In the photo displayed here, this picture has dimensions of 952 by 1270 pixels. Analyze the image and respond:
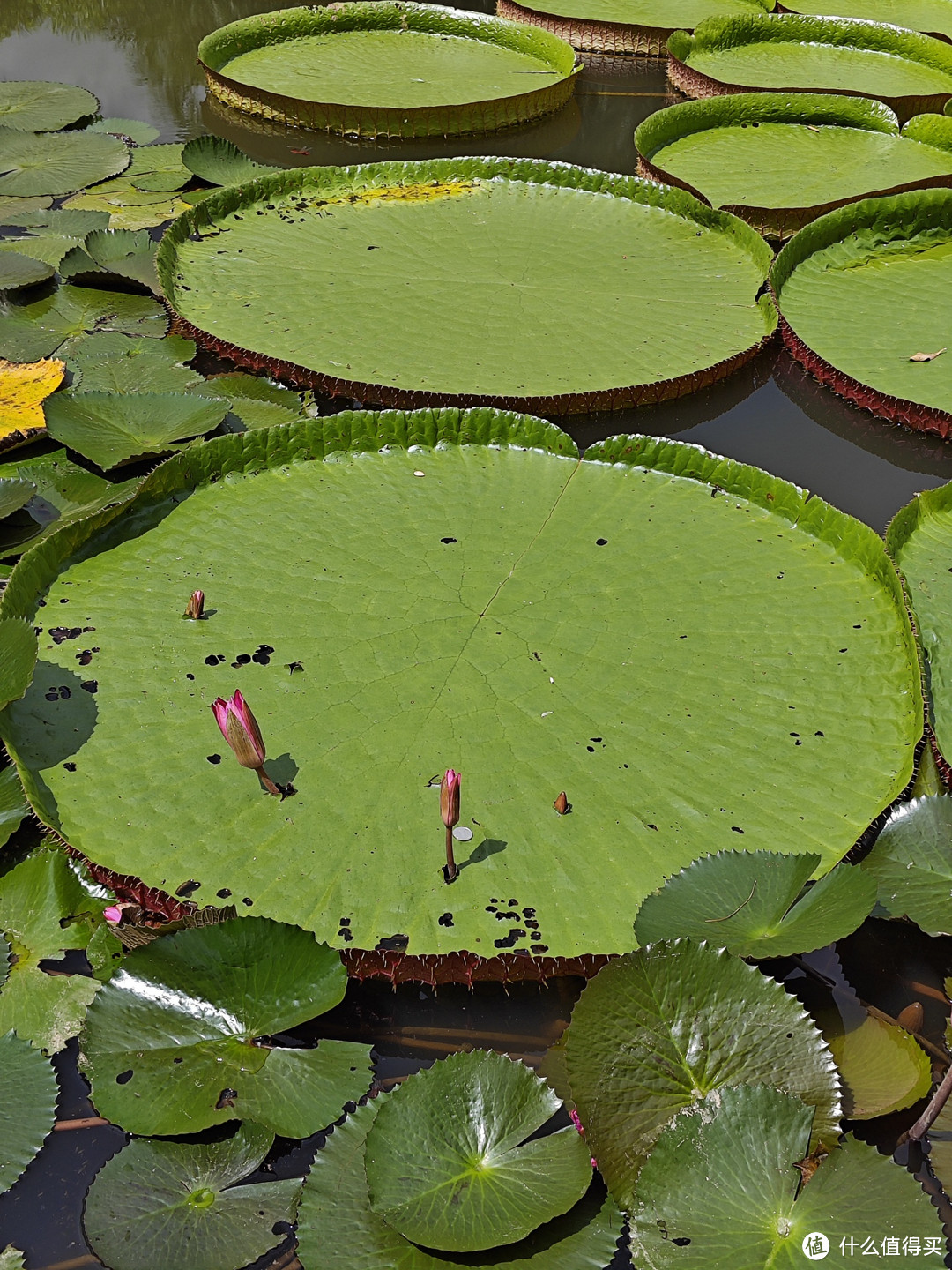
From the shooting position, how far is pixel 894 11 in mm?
6570

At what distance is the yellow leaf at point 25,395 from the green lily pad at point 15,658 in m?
0.98

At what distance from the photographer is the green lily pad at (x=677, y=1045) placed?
1.39 meters

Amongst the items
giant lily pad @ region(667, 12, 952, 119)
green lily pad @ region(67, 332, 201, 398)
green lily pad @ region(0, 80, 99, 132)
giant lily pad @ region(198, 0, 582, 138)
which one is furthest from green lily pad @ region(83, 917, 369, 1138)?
giant lily pad @ region(667, 12, 952, 119)

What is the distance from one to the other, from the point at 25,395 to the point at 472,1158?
2.33 metres

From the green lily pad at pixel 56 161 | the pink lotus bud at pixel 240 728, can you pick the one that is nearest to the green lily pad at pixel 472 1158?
the pink lotus bud at pixel 240 728

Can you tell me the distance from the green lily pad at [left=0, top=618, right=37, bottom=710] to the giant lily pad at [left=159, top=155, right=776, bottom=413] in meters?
1.29

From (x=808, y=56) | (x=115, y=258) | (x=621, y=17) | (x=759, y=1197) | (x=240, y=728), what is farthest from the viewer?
(x=621, y=17)

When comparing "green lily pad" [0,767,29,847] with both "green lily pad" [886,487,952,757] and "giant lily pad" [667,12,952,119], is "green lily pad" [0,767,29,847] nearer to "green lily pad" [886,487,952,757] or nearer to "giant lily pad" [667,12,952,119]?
"green lily pad" [886,487,952,757]

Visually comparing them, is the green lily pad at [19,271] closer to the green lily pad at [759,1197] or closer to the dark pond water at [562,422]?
the dark pond water at [562,422]

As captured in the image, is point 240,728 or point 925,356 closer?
point 240,728

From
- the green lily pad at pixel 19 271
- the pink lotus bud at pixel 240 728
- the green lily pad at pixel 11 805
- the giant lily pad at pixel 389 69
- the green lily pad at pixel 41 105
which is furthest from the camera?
the giant lily pad at pixel 389 69

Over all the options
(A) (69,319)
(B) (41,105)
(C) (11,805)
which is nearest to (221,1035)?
(C) (11,805)

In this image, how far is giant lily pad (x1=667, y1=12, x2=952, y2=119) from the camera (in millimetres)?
5438

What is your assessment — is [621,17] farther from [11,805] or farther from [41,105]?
[11,805]
